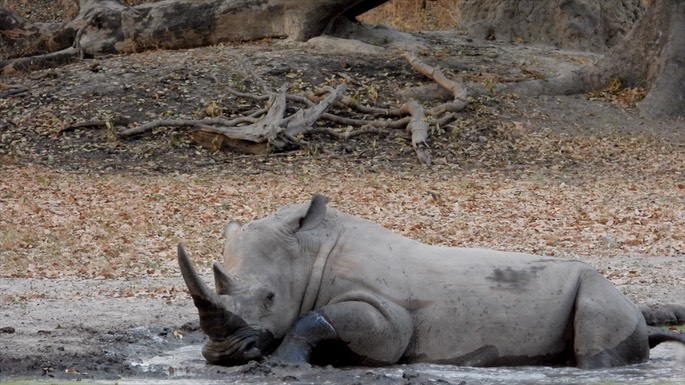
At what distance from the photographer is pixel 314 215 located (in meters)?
6.98

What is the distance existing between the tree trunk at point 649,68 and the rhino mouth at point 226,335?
1326cm

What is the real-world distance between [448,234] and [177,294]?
12.5 ft

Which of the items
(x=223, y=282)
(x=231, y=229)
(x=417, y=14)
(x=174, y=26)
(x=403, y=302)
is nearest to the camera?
(x=223, y=282)

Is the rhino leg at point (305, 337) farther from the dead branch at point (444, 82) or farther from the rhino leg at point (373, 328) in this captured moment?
the dead branch at point (444, 82)

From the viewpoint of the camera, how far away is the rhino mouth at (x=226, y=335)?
621 centimetres

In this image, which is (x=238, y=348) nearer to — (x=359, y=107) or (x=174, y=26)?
(x=359, y=107)

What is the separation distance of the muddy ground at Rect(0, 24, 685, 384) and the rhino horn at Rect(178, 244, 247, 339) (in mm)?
3584

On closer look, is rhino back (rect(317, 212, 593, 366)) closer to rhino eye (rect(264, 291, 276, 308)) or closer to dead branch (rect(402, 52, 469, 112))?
rhino eye (rect(264, 291, 276, 308))

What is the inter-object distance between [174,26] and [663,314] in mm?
13880

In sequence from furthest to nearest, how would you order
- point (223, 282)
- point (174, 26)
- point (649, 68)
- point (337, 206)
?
point (174, 26)
point (649, 68)
point (337, 206)
point (223, 282)

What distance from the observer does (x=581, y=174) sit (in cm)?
1628

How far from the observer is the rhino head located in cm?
632

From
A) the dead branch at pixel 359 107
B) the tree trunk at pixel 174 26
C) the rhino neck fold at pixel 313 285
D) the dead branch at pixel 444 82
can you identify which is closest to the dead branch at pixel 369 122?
the dead branch at pixel 359 107

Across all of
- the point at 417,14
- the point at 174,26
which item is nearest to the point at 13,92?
the point at 174,26
